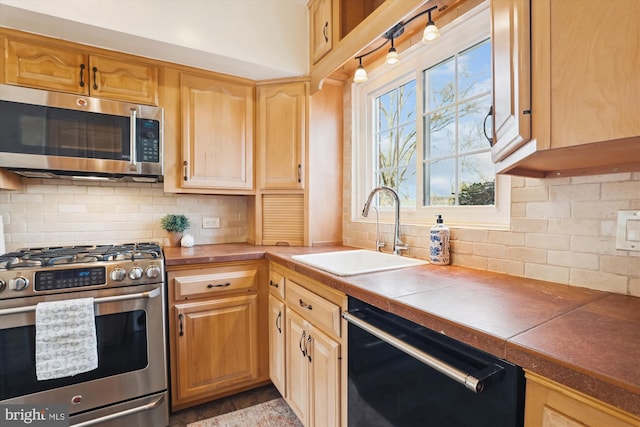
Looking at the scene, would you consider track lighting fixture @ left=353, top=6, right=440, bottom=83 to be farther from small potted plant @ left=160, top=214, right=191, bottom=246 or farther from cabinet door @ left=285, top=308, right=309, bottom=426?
small potted plant @ left=160, top=214, right=191, bottom=246

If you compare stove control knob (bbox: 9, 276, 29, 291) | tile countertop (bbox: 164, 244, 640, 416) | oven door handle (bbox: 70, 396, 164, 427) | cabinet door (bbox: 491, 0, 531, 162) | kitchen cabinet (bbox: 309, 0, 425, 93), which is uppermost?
kitchen cabinet (bbox: 309, 0, 425, 93)

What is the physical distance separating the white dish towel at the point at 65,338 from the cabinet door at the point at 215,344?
0.40 metres

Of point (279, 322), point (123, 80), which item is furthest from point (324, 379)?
point (123, 80)

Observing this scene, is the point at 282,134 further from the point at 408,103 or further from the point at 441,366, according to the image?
the point at 441,366

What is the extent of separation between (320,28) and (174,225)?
5.40ft

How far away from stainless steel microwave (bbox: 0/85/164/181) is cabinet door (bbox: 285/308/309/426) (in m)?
1.24

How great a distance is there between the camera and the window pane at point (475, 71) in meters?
1.40

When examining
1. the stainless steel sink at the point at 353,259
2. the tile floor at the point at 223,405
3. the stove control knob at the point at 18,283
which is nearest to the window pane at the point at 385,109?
the stainless steel sink at the point at 353,259

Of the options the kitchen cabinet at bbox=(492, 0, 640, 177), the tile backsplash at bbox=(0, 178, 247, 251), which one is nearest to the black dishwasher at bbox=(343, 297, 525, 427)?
the kitchen cabinet at bbox=(492, 0, 640, 177)

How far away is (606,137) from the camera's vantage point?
0.59 m

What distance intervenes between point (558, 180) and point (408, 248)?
77cm

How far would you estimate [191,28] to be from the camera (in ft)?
5.94

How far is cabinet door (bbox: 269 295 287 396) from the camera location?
1735mm

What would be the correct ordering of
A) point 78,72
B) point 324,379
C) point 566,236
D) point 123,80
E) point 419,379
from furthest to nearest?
point 123,80
point 78,72
point 324,379
point 566,236
point 419,379
